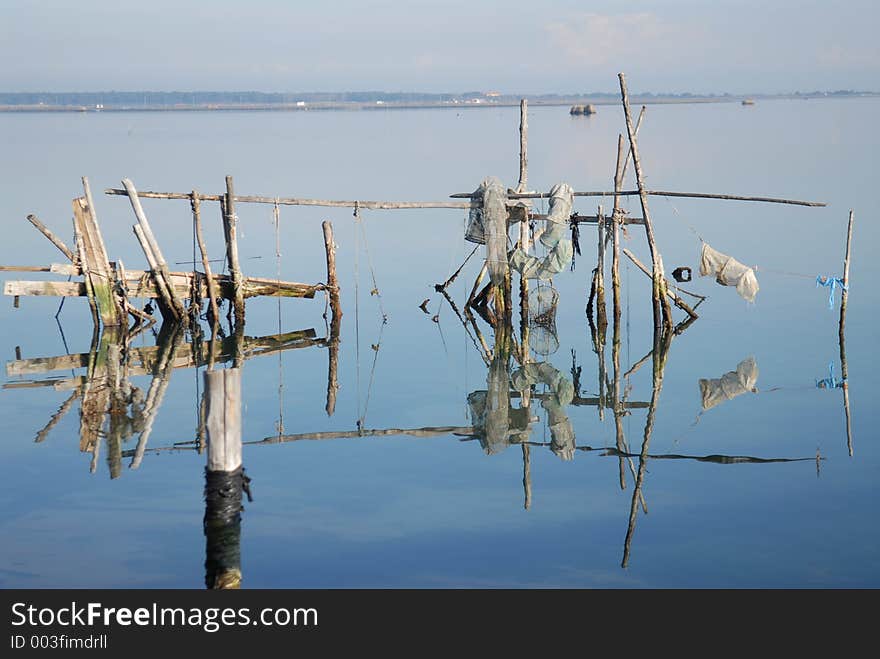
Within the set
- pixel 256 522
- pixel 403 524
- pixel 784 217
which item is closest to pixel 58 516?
pixel 256 522

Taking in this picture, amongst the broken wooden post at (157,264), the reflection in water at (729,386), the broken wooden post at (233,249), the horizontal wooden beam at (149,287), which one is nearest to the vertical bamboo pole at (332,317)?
the horizontal wooden beam at (149,287)

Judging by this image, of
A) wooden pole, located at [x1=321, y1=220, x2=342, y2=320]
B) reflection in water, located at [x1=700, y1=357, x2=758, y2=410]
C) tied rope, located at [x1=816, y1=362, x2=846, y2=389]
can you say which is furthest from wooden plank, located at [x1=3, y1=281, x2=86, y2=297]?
tied rope, located at [x1=816, y1=362, x2=846, y2=389]

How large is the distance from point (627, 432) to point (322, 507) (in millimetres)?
4737

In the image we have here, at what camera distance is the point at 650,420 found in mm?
15898

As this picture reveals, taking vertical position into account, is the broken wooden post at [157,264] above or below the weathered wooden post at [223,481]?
above

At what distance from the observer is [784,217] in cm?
3531

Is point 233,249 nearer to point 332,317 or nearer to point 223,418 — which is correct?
point 332,317

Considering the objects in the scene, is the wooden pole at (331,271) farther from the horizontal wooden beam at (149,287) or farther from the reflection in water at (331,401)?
the reflection in water at (331,401)

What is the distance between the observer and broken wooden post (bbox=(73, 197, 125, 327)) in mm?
19484

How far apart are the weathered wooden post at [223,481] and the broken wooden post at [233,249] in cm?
956

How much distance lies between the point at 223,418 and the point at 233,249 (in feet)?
33.3

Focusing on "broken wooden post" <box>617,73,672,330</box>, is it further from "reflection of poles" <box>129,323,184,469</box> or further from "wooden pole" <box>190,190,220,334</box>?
"reflection of poles" <box>129,323,184,469</box>

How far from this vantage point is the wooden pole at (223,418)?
10.4 metres
